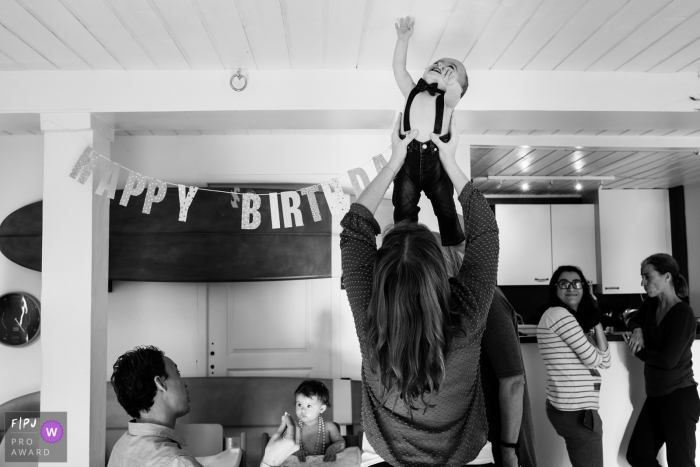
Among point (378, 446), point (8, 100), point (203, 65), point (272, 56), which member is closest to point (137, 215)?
point (8, 100)

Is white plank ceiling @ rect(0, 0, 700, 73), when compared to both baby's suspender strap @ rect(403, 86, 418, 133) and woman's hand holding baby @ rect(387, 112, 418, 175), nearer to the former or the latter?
baby's suspender strap @ rect(403, 86, 418, 133)

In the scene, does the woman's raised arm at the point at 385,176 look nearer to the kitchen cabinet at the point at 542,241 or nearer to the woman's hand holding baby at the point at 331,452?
the woman's hand holding baby at the point at 331,452

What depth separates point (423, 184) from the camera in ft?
4.52

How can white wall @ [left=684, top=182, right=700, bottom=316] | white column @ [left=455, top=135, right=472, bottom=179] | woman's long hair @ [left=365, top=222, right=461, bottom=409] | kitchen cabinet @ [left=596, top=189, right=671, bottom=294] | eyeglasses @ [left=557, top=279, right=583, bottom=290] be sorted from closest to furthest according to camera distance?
woman's long hair @ [left=365, top=222, right=461, bottom=409]
eyeglasses @ [left=557, top=279, right=583, bottom=290]
white column @ [left=455, top=135, right=472, bottom=179]
white wall @ [left=684, top=182, right=700, bottom=316]
kitchen cabinet @ [left=596, top=189, right=671, bottom=294]

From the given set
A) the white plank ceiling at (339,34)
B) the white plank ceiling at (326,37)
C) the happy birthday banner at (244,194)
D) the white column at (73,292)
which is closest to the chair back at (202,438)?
the white column at (73,292)

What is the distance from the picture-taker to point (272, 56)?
254 cm

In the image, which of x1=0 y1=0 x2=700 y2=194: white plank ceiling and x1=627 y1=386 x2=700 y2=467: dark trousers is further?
x1=627 y1=386 x2=700 y2=467: dark trousers

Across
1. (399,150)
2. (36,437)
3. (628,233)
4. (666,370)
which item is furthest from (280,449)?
(628,233)

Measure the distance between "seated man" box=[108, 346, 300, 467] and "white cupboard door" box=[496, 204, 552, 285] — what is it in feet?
13.6

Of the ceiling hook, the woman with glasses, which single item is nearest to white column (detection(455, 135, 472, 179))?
the woman with glasses

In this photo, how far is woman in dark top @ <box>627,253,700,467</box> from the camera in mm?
2775

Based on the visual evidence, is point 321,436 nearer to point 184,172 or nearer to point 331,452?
point 331,452

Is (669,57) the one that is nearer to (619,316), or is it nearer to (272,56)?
(272,56)

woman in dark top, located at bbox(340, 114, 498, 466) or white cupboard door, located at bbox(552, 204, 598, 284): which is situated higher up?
white cupboard door, located at bbox(552, 204, 598, 284)
